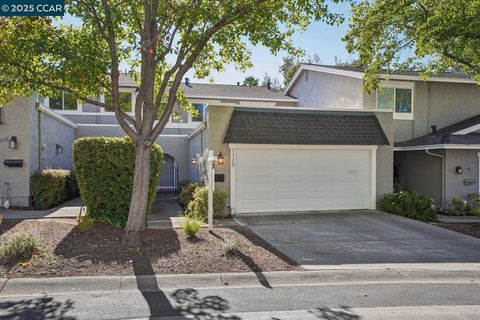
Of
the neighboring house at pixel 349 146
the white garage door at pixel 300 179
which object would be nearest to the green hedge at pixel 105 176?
the neighboring house at pixel 349 146

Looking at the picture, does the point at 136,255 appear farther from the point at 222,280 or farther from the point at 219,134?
the point at 219,134

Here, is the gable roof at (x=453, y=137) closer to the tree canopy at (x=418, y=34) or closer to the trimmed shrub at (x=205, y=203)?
the tree canopy at (x=418, y=34)

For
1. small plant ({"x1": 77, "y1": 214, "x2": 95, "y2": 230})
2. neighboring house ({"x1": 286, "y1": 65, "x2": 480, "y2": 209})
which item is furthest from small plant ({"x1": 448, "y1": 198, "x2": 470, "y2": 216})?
small plant ({"x1": 77, "y1": 214, "x2": 95, "y2": 230})

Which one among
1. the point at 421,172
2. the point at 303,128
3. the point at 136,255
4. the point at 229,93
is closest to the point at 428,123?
the point at 421,172

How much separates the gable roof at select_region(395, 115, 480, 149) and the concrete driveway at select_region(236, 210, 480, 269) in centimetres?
368

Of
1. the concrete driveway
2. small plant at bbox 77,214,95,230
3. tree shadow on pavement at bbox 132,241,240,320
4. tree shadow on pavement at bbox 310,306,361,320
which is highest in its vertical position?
small plant at bbox 77,214,95,230

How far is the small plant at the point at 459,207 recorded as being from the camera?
47.5ft

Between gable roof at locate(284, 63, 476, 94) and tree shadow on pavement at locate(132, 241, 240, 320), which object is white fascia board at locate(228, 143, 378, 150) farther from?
tree shadow on pavement at locate(132, 241, 240, 320)

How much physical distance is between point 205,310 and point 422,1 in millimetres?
11470

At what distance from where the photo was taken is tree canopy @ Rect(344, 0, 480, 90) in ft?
35.9

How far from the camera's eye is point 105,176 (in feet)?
32.6

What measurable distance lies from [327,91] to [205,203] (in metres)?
10.6

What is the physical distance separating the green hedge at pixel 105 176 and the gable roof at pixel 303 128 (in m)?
3.83

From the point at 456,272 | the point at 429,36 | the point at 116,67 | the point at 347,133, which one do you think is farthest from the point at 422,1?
the point at 116,67
